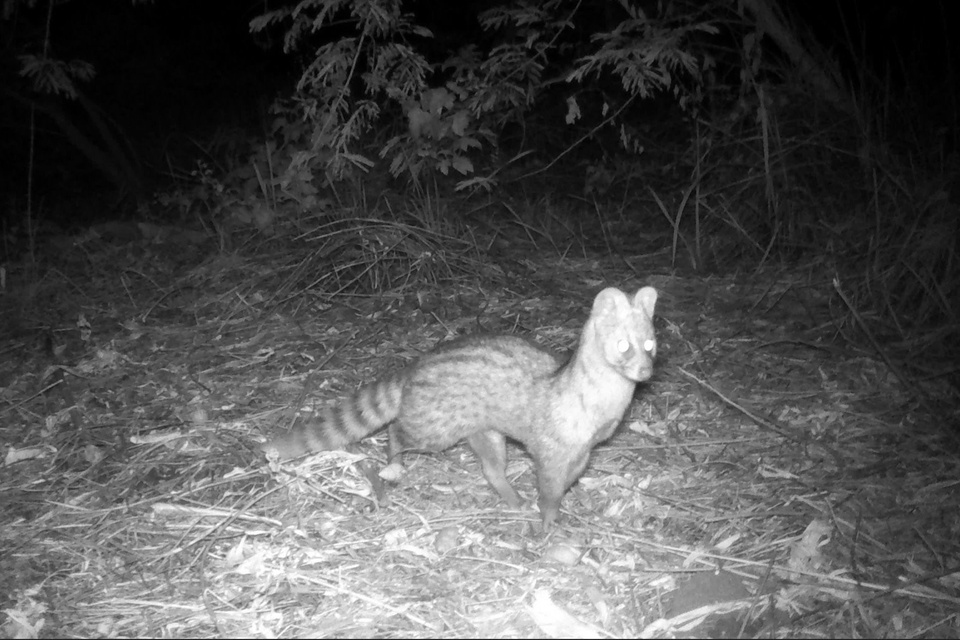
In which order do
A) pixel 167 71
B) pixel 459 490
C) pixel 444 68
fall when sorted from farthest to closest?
1. pixel 167 71
2. pixel 444 68
3. pixel 459 490

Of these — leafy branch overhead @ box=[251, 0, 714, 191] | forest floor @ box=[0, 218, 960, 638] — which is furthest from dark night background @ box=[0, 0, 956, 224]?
forest floor @ box=[0, 218, 960, 638]

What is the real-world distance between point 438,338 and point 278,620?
2.71 m

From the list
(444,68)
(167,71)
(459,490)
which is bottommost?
(459,490)

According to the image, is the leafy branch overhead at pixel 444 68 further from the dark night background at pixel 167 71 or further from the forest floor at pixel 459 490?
the dark night background at pixel 167 71

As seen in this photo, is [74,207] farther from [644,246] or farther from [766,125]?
[766,125]

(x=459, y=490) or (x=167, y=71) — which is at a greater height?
(x=167, y=71)

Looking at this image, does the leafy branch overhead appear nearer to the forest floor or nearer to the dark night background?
the forest floor

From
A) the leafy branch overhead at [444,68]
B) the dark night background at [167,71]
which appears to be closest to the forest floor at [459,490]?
the leafy branch overhead at [444,68]

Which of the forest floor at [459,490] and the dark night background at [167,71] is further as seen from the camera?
the dark night background at [167,71]

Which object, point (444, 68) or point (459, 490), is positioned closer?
point (459, 490)

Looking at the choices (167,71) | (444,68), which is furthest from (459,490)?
(167,71)

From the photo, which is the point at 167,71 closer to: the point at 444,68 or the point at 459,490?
the point at 444,68

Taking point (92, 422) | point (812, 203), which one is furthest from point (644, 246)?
point (92, 422)

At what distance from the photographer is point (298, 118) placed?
8.35 m
